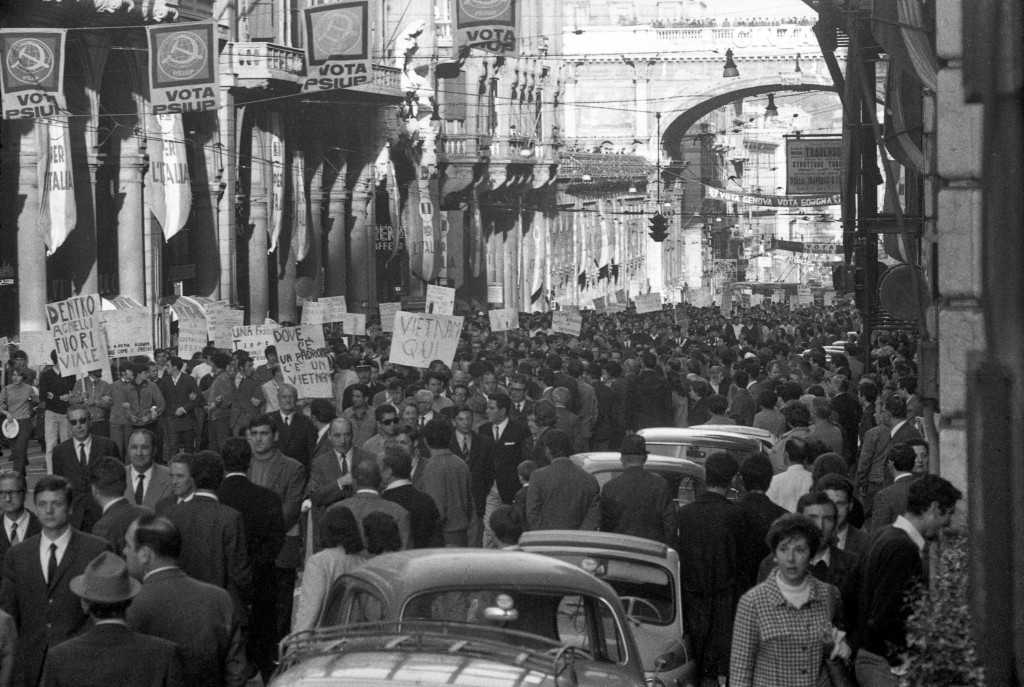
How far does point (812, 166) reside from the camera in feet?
119

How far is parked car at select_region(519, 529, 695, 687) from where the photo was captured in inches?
353

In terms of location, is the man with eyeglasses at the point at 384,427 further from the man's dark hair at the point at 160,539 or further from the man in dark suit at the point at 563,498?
the man's dark hair at the point at 160,539

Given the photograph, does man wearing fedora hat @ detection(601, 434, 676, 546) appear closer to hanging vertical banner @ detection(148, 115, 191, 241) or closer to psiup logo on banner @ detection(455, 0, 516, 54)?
psiup logo on banner @ detection(455, 0, 516, 54)

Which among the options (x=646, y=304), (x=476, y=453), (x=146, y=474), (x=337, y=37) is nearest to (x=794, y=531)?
(x=146, y=474)

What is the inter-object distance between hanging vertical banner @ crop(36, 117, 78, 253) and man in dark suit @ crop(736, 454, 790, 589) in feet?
74.9

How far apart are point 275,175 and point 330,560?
116 feet

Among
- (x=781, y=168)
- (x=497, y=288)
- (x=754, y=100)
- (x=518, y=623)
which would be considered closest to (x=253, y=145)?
(x=497, y=288)

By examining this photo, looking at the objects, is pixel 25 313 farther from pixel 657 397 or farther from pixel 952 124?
pixel 952 124

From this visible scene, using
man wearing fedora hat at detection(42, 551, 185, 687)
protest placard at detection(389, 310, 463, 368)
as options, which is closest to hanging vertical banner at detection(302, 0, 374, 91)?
protest placard at detection(389, 310, 463, 368)

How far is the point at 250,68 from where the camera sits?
128ft

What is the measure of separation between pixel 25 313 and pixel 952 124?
24948 millimetres

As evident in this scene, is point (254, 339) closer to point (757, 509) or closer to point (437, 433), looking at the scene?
point (437, 433)

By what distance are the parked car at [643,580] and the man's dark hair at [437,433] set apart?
2.55m

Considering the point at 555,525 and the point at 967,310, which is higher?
the point at 967,310
